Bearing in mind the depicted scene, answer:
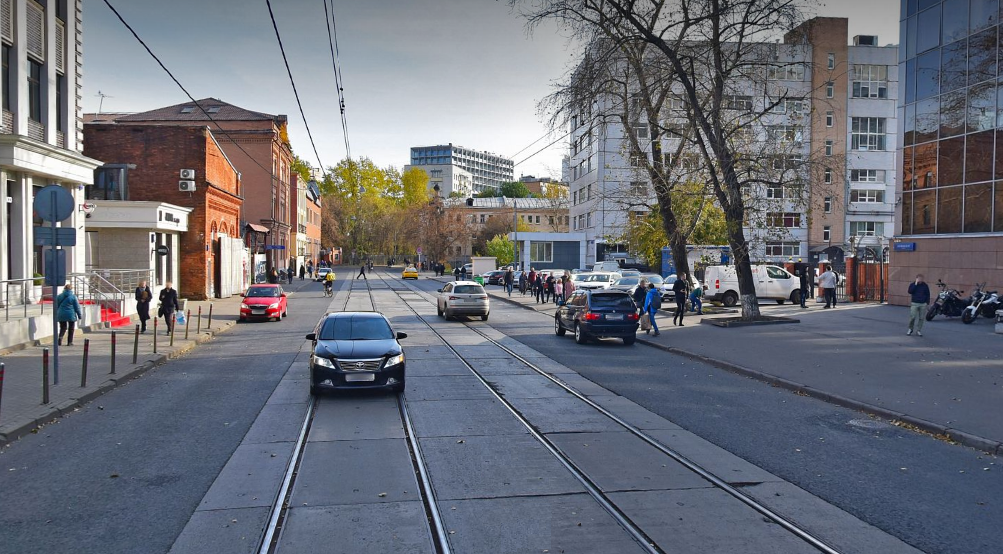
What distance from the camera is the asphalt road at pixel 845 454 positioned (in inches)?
250

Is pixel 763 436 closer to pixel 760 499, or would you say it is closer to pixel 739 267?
pixel 760 499

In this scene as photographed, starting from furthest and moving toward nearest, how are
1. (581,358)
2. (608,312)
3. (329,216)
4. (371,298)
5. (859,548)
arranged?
(329,216) → (371,298) → (608,312) → (581,358) → (859,548)

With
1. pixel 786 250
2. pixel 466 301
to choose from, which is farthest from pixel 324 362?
pixel 786 250

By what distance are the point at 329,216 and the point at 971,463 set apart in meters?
111

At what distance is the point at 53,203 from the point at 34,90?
11.8 meters

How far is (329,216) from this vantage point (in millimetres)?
113500

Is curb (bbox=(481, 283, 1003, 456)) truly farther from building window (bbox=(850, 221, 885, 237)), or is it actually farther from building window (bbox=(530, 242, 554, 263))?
building window (bbox=(850, 221, 885, 237))

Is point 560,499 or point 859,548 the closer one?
point 859,548

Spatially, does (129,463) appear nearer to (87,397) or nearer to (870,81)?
(87,397)

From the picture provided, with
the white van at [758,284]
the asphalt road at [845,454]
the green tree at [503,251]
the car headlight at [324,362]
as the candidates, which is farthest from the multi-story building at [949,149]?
the green tree at [503,251]

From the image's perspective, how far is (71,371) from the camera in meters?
14.1

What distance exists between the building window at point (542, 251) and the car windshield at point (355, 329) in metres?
57.2

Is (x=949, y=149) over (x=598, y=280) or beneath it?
over

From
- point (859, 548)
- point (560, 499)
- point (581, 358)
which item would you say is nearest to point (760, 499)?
point (859, 548)
